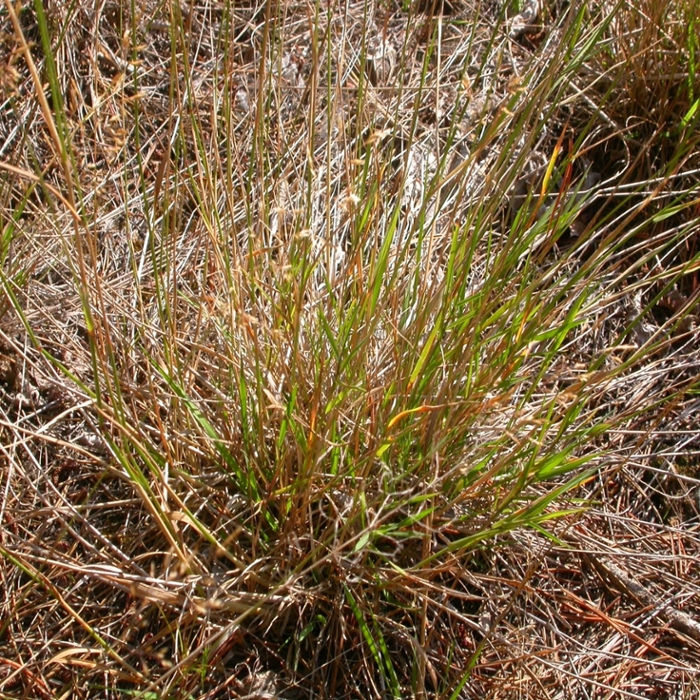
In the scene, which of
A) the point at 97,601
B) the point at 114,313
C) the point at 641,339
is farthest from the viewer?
the point at 641,339

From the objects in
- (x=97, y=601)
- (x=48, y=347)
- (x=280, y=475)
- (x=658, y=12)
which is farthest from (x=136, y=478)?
(x=658, y=12)

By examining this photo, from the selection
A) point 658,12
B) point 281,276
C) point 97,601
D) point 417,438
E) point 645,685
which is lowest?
point 645,685

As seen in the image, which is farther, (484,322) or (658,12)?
(658,12)

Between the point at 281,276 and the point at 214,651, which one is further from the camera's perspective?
the point at 281,276

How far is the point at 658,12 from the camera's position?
56.5 inches

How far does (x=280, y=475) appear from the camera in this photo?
1064mm

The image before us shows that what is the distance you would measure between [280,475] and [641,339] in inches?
35.4

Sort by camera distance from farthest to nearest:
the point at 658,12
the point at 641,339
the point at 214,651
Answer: the point at 641,339 → the point at 658,12 → the point at 214,651

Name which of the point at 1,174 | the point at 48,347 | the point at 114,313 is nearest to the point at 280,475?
the point at 114,313

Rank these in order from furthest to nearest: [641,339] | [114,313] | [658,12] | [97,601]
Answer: [641,339] < [658,12] < [114,313] < [97,601]

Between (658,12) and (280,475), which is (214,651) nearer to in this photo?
(280,475)

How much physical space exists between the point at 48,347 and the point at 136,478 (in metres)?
0.61

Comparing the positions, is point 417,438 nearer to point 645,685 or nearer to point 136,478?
point 136,478

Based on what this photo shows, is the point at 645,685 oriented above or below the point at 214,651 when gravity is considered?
below
